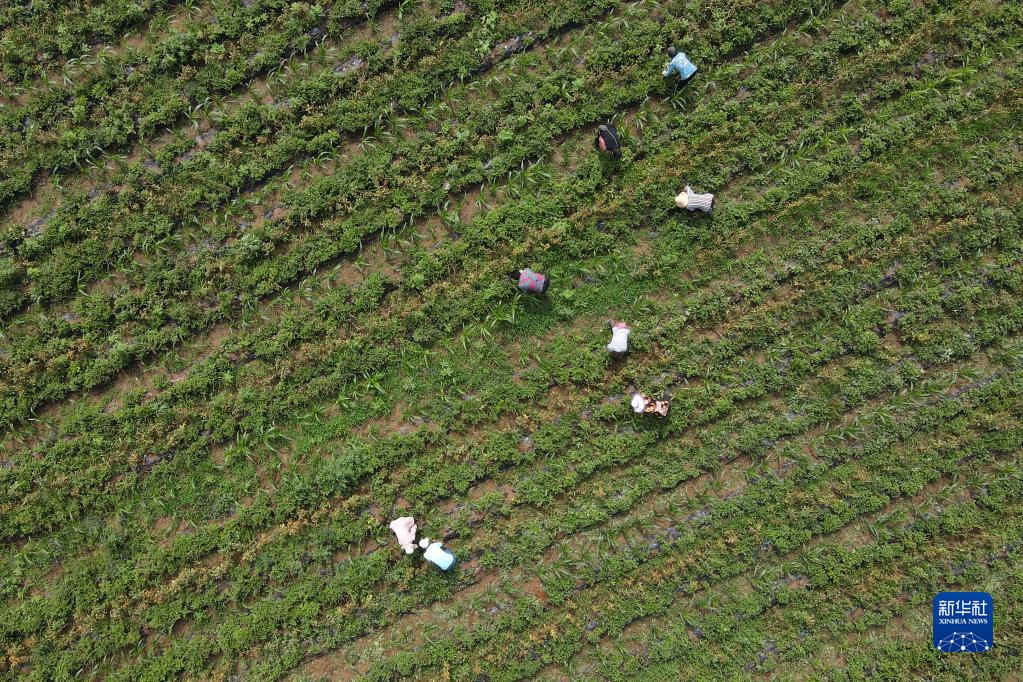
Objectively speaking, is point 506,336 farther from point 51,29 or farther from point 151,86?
point 51,29

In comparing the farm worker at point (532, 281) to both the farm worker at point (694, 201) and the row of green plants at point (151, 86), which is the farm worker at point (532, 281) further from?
the row of green plants at point (151, 86)

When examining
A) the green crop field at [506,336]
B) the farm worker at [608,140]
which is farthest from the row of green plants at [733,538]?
the farm worker at [608,140]

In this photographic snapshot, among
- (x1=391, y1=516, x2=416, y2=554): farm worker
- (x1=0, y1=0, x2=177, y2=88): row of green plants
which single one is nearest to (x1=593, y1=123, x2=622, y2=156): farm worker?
(x1=391, y1=516, x2=416, y2=554): farm worker

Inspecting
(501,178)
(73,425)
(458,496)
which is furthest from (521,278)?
(73,425)

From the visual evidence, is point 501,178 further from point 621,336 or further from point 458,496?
point 458,496
